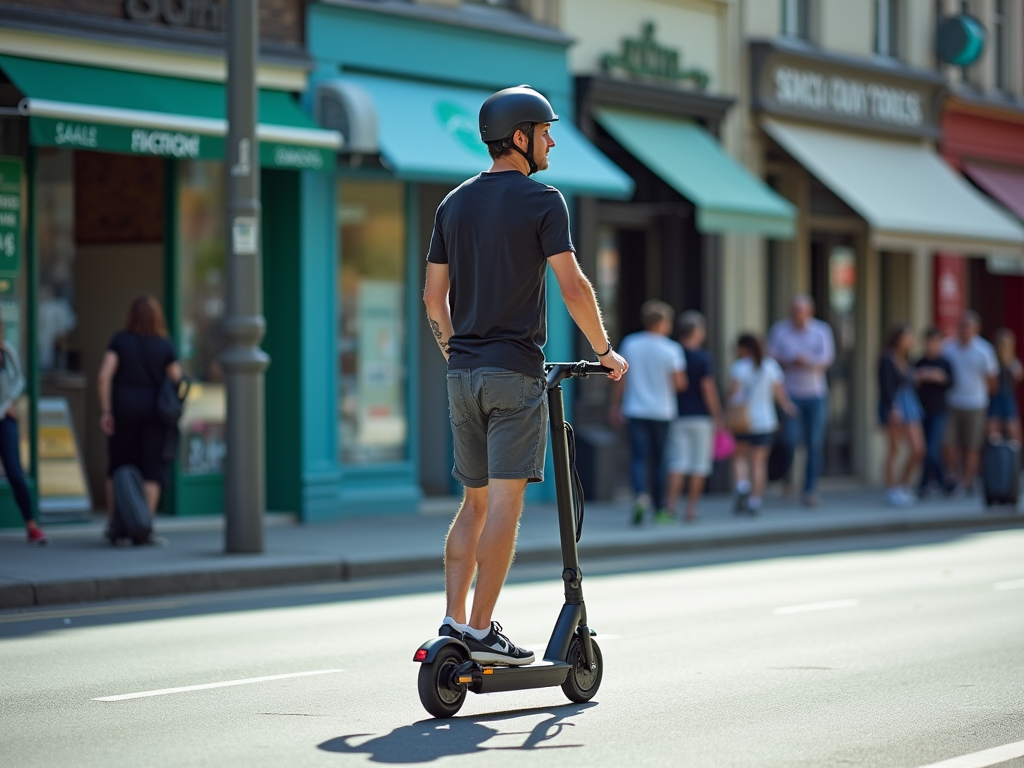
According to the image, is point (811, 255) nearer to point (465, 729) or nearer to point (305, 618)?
point (305, 618)

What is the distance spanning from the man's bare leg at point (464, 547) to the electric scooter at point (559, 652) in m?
0.21

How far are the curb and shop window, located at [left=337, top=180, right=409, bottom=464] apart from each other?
10.1 ft

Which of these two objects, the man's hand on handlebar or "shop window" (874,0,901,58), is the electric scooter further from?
"shop window" (874,0,901,58)

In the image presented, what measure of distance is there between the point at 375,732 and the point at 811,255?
1684 centimetres

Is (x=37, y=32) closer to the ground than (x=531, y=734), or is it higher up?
higher up

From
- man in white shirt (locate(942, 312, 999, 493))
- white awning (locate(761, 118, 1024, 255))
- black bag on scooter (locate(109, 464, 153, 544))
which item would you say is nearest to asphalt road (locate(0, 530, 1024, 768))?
black bag on scooter (locate(109, 464, 153, 544))

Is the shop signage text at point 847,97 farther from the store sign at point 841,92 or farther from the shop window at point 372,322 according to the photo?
the shop window at point 372,322

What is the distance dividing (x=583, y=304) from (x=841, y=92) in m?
16.4

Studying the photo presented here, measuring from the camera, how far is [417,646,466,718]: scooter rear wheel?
20.1 ft

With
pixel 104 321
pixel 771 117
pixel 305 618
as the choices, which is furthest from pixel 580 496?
pixel 771 117

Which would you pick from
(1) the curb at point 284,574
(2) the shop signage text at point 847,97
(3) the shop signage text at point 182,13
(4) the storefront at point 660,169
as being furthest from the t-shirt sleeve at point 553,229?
(2) the shop signage text at point 847,97

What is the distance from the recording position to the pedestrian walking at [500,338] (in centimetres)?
623

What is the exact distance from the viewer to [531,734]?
6.00m

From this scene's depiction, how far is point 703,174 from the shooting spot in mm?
18703
